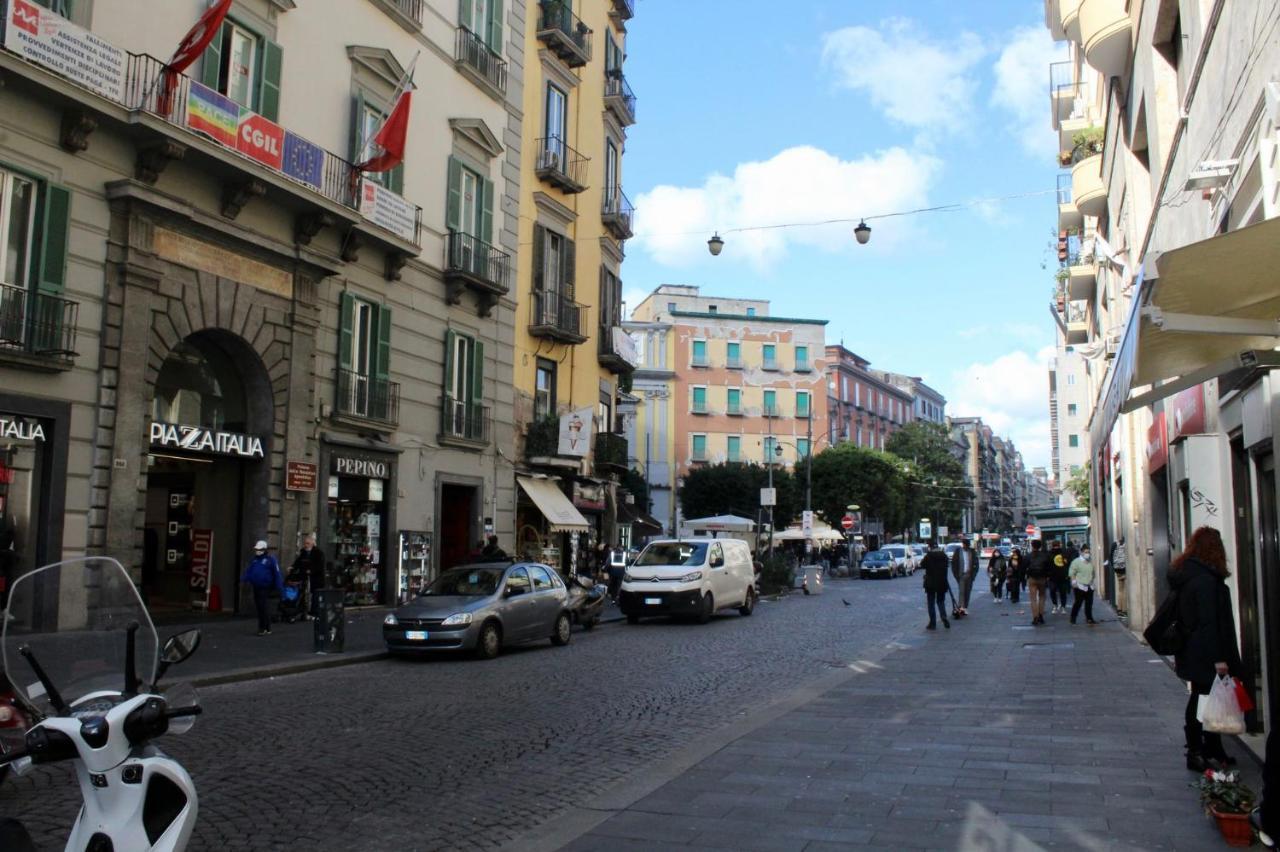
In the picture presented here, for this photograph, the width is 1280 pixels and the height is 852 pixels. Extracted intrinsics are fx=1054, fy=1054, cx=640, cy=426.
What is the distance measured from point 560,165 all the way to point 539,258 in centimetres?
301

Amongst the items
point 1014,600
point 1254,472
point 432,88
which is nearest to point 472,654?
point 1254,472

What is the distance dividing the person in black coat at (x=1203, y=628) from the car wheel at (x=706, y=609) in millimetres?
15085

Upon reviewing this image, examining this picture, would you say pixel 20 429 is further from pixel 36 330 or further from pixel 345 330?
pixel 345 330

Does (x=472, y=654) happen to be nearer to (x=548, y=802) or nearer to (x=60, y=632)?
(x=548, y=802)

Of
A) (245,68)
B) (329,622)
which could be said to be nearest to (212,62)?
(245,68)

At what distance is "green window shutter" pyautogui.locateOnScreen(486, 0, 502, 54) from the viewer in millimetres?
27109

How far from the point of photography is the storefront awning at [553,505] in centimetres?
2844

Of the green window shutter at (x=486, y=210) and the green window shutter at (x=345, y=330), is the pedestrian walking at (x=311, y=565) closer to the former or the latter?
the green window shutter at (x=345, y=330)

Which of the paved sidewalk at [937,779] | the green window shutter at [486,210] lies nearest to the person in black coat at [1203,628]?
the paved sidewalk at [937,779]

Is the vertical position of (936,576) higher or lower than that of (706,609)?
higher

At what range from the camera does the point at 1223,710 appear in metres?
6.91

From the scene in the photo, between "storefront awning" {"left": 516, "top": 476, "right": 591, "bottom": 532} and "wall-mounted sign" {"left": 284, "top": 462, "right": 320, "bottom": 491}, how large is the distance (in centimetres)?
864

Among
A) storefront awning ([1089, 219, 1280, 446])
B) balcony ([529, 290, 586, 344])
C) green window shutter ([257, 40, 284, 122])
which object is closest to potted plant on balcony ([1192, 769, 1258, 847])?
storefront awning ([1089, 219, 1280, 446])

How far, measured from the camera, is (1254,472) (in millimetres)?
8664
